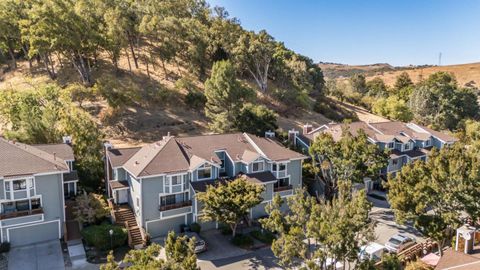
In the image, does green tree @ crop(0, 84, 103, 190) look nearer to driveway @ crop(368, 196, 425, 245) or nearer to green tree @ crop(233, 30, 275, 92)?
driveway @ crop(368, 196, 425, 245)

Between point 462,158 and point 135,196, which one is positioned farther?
point 135,196

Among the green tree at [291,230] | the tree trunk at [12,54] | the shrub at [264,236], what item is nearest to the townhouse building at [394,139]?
the shrub at [264,236]

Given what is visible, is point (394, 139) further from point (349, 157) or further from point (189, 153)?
point (189, 153)

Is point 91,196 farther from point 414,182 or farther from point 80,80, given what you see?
point 80,80

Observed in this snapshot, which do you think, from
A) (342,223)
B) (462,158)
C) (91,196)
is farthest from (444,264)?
(91,196)

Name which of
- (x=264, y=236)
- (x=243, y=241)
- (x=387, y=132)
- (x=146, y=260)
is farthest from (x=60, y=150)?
(x=387, y=132)

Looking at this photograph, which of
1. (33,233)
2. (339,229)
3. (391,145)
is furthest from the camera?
(391,145)

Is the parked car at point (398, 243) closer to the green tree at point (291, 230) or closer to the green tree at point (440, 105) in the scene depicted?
the green tree at point (291, 230)
